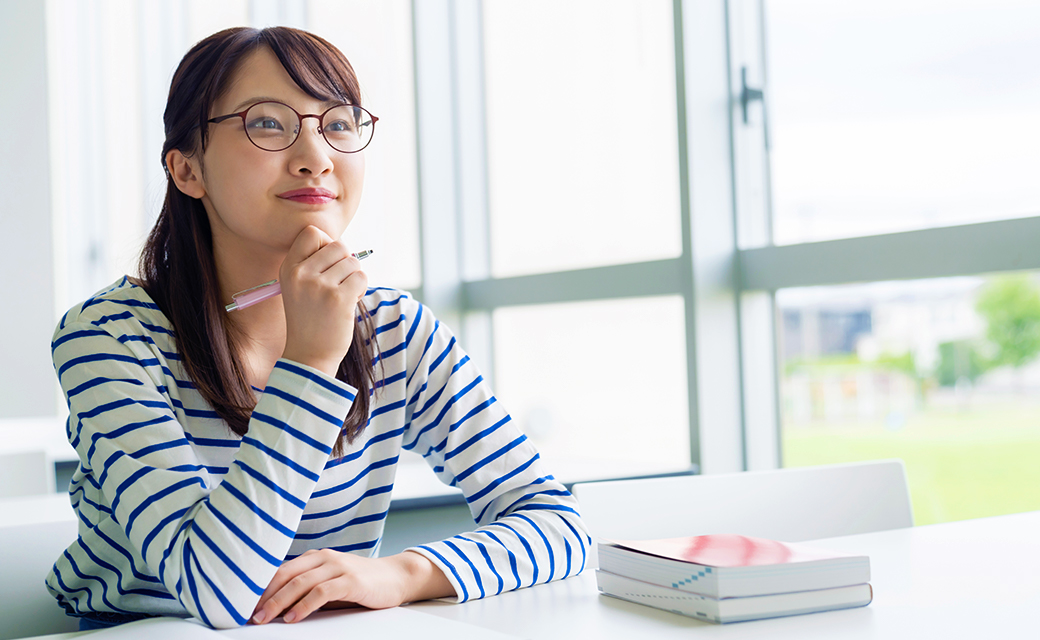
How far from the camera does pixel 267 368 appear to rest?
49.1 inches

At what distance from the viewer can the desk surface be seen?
0.81m

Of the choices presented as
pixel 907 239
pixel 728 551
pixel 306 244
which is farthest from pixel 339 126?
pixel 907 239

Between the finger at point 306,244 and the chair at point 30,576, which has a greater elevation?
the finger at point 306,244

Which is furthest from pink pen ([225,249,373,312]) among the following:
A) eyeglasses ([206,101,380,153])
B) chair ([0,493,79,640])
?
chair ([0,493,79,640])

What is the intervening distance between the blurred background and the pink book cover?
932 mm

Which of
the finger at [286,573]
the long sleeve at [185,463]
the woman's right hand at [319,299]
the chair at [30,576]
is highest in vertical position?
the woman's right hand at [319,299]

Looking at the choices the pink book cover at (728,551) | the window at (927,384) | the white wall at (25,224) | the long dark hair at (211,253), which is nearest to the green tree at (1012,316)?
the window at (927,384)

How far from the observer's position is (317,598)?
91 cm

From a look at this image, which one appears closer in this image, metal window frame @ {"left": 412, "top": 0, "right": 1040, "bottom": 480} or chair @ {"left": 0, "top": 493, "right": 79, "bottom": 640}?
chair @ {"left": 0, "top": 493, "right": 79, "bottom": 640}

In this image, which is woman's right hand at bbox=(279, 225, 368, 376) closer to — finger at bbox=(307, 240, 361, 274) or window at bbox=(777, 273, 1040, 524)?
finger at bbox=(307, 240, 361, 274)

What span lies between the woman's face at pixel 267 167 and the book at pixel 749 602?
0.61 m

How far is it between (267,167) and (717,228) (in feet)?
4.76

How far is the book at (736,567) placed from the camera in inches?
33.2

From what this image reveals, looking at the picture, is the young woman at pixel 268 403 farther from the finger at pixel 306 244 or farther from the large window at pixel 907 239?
the large window at pixel 907 239
